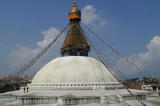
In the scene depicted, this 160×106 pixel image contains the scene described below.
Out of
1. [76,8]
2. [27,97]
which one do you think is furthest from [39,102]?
[76,8]

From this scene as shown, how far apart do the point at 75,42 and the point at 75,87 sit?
22.8 feet

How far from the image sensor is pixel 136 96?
17141 mm

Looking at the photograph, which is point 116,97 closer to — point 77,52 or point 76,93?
point 76,93

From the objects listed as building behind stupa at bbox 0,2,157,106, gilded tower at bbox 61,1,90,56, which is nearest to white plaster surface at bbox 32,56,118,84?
building behind stupa at bbox 0,2,157,106

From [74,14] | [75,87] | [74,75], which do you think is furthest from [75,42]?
[75,87]

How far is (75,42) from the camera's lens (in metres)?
22.1

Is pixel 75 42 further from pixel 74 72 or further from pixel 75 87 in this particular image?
pixel 75 87

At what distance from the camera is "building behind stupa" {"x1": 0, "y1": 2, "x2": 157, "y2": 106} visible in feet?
48.9

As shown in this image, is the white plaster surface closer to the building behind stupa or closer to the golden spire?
the building behind stupa

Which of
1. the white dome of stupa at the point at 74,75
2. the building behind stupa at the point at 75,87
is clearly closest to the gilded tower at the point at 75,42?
the building behind stupa at the point at 75,87

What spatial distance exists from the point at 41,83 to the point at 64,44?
6.78 metres

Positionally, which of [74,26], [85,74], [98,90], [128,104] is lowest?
[128,104]

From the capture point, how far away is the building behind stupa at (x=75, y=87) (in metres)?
14.9

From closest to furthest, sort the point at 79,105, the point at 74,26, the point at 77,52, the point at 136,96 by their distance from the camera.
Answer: the point at 79,105
the point at 136,96
the point at 77,52
the point at 74,26
